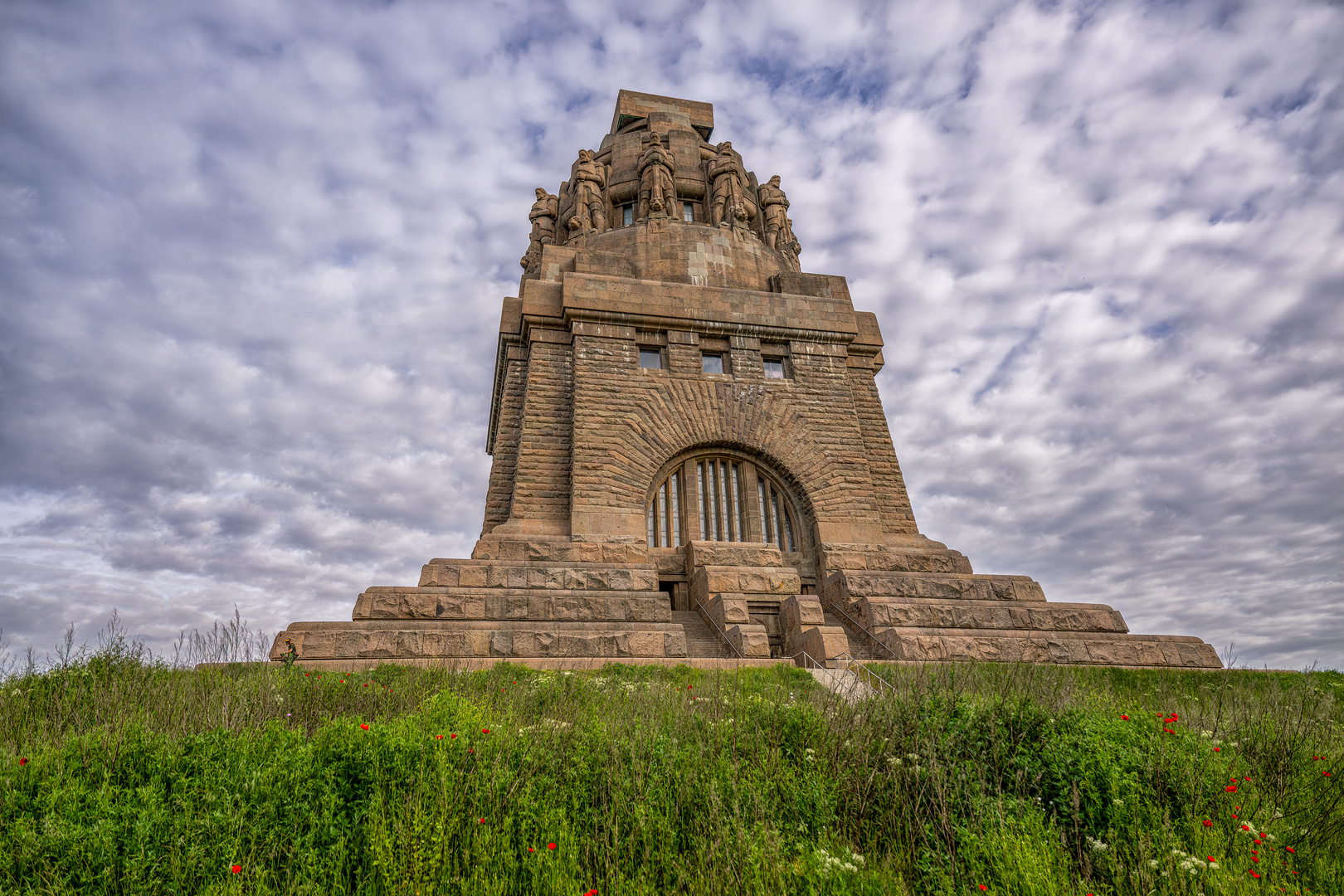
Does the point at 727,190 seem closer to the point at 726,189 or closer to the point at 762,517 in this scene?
the point at 726,189

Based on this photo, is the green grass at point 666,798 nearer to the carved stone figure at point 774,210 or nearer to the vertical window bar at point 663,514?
the vertical window bar at point 663,514

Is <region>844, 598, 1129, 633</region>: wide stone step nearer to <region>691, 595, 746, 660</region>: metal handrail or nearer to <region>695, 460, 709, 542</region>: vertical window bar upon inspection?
<region>691, 595, 746, 660</region>: metal handrail

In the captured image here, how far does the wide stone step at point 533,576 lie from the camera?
11.4 metres

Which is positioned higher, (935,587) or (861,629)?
(935,587)

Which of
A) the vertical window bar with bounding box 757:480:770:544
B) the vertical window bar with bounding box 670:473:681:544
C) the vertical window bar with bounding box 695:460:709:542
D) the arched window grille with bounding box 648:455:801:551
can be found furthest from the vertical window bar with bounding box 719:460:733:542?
the vertical window bar with bounding box 670:473:681:544

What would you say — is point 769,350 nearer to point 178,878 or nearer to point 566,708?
point 566,708

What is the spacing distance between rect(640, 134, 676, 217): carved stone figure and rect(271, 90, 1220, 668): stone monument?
86 millimetres

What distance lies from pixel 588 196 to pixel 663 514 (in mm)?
10740

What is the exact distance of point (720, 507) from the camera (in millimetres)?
15438

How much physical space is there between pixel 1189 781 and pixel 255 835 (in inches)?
216

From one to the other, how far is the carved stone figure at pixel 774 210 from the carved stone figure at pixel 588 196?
199 inches

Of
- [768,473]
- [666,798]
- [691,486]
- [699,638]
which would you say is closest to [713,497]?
[691,486]

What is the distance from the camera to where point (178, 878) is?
3.30m

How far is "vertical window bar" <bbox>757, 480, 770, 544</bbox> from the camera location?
50.3 ft
